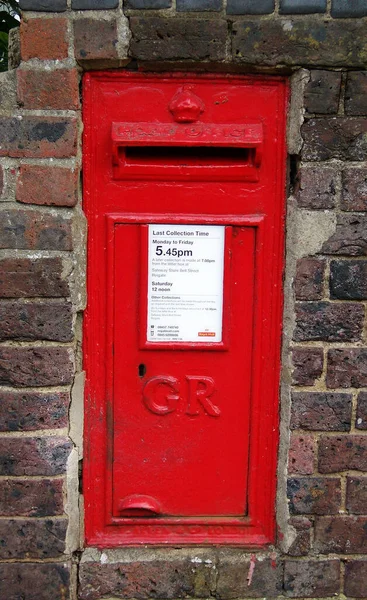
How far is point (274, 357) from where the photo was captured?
172cm

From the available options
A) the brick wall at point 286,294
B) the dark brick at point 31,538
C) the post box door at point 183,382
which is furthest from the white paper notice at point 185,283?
the dark brick at point 31,538

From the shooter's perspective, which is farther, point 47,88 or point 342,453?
point 342,453

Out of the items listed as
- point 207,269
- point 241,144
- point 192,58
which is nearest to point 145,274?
point 207,269

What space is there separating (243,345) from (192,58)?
847 millimetres

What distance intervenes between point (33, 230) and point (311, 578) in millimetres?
1389

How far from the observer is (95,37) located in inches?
60.1

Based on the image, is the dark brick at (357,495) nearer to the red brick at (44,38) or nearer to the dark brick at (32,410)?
the dark brick at (32,410)

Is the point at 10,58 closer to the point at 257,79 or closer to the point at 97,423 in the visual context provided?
the point at 257,79

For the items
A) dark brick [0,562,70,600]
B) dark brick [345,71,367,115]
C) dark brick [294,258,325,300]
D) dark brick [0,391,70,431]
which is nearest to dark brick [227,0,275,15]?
dark brick [345,71,367,115]

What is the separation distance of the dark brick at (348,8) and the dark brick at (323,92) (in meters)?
0.15

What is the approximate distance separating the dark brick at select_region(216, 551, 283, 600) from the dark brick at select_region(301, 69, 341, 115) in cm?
139

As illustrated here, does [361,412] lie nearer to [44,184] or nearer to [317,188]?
[317,188]

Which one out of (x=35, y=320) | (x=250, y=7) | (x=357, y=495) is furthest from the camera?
(x=357, y=495)

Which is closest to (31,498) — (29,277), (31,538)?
(31,538)
